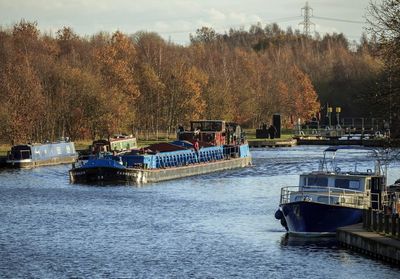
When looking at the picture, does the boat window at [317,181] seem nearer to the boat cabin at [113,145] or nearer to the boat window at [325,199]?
the boat window at [325,199]

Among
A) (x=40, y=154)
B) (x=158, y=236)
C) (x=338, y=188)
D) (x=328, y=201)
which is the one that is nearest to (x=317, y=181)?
(x=338, y=188)

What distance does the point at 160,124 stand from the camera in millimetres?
173625

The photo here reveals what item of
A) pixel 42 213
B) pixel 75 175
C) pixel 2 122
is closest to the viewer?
pixel 42 213

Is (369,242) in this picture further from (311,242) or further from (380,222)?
(311,242)

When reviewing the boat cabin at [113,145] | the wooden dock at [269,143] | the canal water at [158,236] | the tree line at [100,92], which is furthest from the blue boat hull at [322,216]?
the wooden dock at [269,143]

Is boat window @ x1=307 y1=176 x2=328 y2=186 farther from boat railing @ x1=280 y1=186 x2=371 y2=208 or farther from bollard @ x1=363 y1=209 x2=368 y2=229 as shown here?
bollard @ x1=363 y1=209 x2=368 y2=229

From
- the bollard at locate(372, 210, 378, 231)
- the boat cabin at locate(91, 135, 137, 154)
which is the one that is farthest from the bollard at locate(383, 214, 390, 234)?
the boat cabin at locate(91, 135, 137, 154)

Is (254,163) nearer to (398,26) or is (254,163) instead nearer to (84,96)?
(84,96)

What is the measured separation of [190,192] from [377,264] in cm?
4175

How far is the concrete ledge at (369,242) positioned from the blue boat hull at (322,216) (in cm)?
168

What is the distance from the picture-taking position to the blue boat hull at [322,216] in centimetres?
5841

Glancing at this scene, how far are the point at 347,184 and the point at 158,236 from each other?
1138 centimetres

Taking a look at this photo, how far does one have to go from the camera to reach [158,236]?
61.4 meters

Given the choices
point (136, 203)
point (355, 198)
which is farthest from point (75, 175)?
point (355, 198)
